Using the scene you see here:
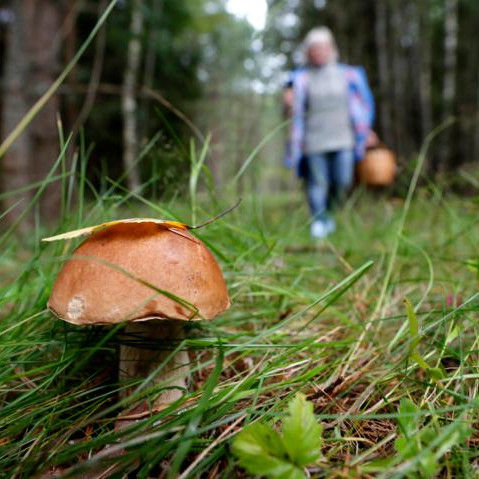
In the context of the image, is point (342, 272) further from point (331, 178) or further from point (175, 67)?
point (175, 67)

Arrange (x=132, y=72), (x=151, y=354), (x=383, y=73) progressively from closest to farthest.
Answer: (x=151, y=354) < (x=132, y=72) < (x=383, y=73)

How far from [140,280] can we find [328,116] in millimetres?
3318

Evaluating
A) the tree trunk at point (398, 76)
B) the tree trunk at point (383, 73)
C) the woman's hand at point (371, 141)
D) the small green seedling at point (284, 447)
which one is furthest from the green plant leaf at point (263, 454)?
the tree trunk at point (398, 76)

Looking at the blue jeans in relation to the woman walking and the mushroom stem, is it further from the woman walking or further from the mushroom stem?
the mushroom stem

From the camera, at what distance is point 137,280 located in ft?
2.16

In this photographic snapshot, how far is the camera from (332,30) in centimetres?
998

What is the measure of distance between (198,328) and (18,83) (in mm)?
3897

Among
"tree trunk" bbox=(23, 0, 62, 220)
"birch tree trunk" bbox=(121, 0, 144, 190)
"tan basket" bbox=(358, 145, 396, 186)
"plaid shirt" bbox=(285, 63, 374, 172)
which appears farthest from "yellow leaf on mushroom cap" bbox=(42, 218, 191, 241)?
"birch tree trunk" bbox=(121, 0, 144, 190)

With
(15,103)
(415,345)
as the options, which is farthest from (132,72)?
(415,345)

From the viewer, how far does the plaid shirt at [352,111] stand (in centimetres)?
359

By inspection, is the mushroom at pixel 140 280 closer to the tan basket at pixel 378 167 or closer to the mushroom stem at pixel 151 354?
the mushroom stem at pixel 151 354

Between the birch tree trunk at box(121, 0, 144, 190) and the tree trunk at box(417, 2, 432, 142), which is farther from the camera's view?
the tree trunk at box(417, 2, 432, 142)

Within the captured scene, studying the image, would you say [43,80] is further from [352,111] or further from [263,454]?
[263,454]

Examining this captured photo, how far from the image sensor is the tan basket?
399 centimetres
